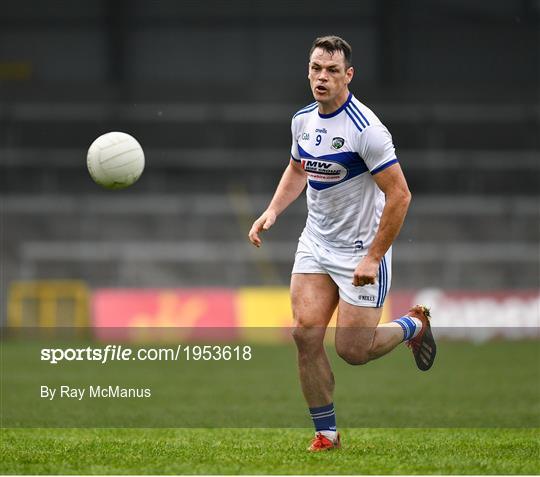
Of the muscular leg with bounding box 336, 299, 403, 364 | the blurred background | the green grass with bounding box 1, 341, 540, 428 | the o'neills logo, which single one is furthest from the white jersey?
the blurred background

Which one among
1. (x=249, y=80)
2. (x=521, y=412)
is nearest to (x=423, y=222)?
(x=249, y=80)

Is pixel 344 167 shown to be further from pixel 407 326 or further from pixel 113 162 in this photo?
pixel 113 162

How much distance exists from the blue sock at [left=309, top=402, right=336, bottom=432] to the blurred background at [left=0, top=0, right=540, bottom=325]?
A: 18.6 m

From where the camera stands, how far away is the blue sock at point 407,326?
725cm

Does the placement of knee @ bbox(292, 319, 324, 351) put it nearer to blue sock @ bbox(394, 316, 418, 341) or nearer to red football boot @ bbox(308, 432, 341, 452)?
red football boot @ bbox(308, 432, 341, 452)

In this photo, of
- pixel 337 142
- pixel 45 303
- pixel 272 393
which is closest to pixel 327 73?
pixel 337 142

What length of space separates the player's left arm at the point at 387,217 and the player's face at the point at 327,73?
576 mm

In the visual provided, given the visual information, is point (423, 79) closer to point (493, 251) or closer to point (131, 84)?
point (493, 251)

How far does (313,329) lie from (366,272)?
0.54 m

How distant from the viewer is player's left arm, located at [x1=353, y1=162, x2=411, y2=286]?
6.45m

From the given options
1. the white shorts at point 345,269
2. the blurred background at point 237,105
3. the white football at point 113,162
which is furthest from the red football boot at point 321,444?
the blurred background at point 237,105

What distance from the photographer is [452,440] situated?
7.50 metres

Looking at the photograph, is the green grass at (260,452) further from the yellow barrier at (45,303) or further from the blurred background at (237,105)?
the blurred background at (237,105)

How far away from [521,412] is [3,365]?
739cm
